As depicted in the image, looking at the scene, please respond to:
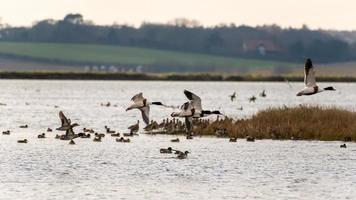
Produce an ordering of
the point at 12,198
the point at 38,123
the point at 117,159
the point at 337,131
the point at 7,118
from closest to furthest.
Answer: the point at 12,198 → the point at 117,159 → the point at 337,131 → the point at 38,123 → the point at 7,118

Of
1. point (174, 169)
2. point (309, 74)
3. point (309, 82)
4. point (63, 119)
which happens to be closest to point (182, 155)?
point (174, 169)

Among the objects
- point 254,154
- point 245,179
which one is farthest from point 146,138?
point 245,179

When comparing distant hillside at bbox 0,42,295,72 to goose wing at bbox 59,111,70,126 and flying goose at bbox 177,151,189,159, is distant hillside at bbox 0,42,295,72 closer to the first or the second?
goose wing at bbox 59,111,70,126

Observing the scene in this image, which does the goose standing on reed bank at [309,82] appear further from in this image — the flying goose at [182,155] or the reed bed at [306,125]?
the reed bed at [306,125]

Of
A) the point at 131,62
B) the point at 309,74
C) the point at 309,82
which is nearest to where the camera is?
the point at 309,74

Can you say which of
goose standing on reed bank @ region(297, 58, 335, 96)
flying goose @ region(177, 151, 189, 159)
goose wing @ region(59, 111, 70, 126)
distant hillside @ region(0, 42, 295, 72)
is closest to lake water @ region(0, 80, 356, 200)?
flying goose @ region(177, 151, 189, 159)

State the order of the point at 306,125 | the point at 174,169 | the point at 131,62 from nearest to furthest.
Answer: the point at 174,169 → the point at 306,125 → the point at 131,62

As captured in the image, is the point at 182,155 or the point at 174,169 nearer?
the point at 174,169

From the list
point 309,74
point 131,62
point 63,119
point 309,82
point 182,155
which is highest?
point 131,62

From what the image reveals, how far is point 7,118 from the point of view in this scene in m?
71.6

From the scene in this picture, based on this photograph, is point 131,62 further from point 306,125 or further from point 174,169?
point 174,169

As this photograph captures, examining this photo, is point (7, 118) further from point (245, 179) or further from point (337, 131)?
point (245, 179)

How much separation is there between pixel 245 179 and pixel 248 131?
13.8 meters

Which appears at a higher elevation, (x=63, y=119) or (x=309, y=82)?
(x=309, y=82)
